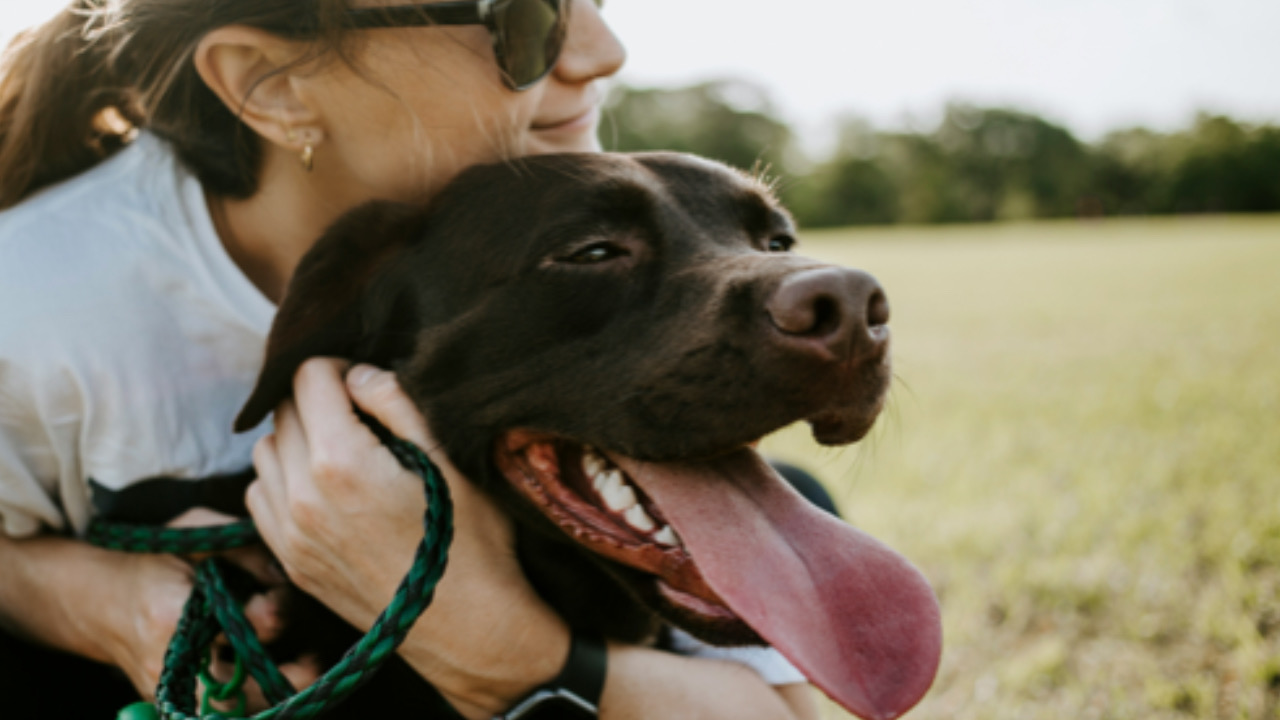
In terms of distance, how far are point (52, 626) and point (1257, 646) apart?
151 inches

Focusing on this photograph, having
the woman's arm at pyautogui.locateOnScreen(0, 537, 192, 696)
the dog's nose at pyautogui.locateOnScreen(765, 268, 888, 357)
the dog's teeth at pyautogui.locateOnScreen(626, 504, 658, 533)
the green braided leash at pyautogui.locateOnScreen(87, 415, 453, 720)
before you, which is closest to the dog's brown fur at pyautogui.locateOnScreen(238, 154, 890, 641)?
the dog's nose at pyautogui.locateOnScreen(765, 268, 888, 357)

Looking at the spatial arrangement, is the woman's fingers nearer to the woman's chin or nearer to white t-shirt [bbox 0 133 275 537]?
white t-shirt [bbox 0 133 275 537]

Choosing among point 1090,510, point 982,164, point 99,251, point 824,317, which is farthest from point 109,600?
point 982,164

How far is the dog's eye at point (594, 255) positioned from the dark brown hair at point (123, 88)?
2.38 feet

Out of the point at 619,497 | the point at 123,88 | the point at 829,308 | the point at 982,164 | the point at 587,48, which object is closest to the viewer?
the point at 829,308

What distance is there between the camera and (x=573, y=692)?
2039mm

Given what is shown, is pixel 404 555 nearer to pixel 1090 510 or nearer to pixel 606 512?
pixel 606 512

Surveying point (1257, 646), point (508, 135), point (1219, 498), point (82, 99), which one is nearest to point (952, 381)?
point (1219, 498)

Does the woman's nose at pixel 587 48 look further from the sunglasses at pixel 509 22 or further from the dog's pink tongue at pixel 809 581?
the dog's pink tongue at pixel 809 581

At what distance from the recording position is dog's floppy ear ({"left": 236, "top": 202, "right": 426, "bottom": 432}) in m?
2.12

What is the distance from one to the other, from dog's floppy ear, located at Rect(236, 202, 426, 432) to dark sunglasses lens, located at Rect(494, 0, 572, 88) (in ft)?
1.44

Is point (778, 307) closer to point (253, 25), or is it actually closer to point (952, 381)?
point (253, 25)

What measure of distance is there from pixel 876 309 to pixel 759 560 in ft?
1.74

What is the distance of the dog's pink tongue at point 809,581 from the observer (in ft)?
5.41
